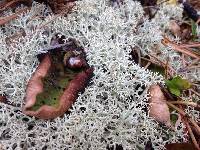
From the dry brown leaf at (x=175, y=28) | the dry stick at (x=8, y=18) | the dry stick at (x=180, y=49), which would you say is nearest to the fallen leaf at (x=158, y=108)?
the dry stick at (x=180, y=49)

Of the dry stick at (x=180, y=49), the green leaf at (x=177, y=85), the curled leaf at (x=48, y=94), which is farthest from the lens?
the dry stick at (x=180, y=49)

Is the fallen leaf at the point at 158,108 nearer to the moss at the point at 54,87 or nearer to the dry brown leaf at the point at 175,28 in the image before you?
the moss at the point at 54,87

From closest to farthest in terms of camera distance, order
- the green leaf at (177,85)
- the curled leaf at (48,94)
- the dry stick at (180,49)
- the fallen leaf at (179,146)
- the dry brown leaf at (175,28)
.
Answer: the curled leaf at (48,94) → the fallen leaf at (179,146) → the green leaf at (177,85) → the dry stick at (180,49) → the dry brown leaf at (175,28)

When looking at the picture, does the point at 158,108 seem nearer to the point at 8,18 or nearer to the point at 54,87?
the point at 54,87

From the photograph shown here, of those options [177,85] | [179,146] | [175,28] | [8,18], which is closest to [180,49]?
[175,28]

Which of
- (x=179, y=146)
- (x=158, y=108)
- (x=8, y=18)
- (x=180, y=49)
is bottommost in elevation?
(x=179, y=146)

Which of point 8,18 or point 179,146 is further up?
point 8,18

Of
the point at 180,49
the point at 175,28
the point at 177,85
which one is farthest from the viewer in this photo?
the point at 175,28

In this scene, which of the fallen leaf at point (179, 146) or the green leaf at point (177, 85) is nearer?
the fallen leaf at point (179, 146)
